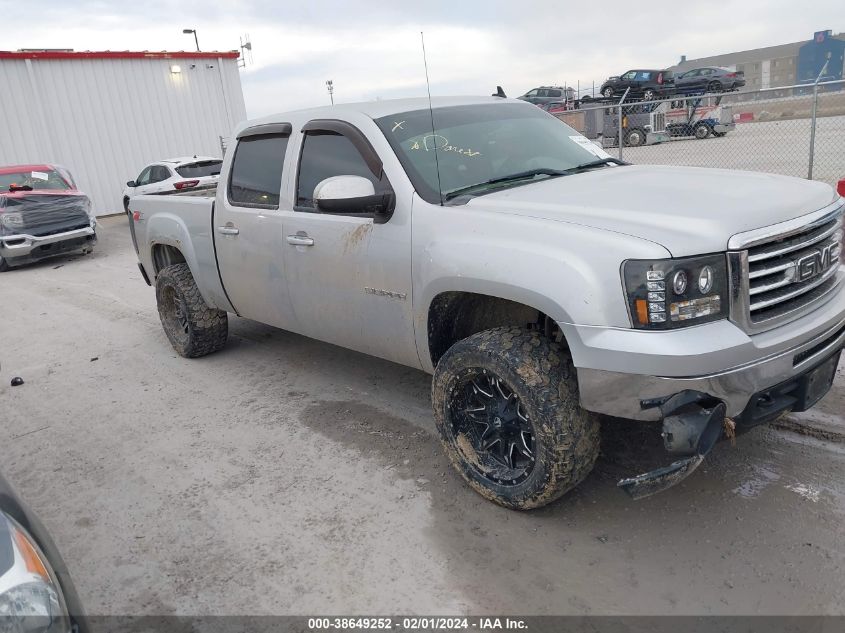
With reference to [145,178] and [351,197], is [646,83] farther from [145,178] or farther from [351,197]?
[351,197]

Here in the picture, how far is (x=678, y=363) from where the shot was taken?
2.55 m

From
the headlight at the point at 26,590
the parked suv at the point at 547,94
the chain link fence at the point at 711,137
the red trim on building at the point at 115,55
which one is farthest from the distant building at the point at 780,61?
the headlight at the point at 26,590

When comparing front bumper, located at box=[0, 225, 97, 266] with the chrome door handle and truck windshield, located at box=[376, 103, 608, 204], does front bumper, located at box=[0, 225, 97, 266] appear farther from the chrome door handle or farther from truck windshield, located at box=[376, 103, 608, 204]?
truck windshield, located at box=[376, 103, 608, 204]

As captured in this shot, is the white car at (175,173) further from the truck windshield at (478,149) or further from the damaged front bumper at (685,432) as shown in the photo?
the damaged front bumper at (685,432)

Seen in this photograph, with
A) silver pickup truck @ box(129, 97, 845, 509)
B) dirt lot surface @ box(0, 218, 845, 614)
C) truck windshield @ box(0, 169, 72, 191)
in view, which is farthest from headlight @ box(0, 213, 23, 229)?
silver pickup truck @ box(129, 97, 845, 509)

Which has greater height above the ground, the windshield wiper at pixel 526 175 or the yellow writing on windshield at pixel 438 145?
the yellow writing on windshield at pixel 438 145

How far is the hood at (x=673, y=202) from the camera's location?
268cm

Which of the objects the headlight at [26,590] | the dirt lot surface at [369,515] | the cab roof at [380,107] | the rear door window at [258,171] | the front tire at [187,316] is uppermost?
the cab roof at [380,107]

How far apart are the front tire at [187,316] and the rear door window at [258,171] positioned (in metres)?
1.19

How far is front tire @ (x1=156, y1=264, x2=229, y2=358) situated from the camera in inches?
226

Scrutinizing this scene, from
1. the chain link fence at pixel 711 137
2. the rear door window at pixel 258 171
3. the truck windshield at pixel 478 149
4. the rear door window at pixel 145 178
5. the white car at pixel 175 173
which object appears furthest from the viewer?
the rear door window at pixel 145 178

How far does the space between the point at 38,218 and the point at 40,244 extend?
0.55 metres

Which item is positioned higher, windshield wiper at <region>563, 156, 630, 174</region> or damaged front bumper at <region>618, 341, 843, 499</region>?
windshield wiper at <region>563, 156, 630, 174</region>

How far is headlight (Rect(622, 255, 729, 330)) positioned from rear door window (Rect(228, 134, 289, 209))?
266 centimetres
